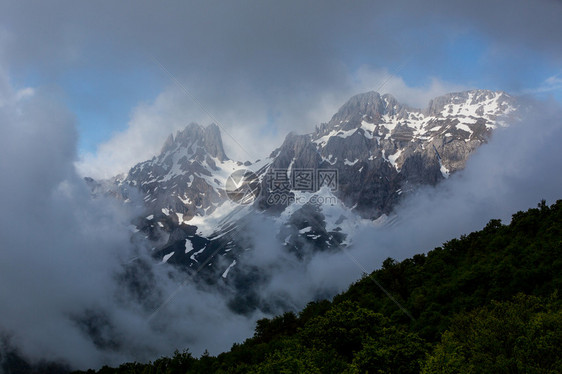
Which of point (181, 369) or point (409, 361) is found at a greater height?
point (181, 369)

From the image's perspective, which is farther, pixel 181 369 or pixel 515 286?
pixel 181 369

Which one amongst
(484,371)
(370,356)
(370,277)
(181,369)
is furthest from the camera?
(370,277)

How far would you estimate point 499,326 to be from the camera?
43.6 metres

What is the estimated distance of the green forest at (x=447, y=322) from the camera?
39.9m

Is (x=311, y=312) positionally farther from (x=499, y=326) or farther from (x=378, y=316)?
(x=499, y=326)

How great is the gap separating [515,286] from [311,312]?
57.1 metres

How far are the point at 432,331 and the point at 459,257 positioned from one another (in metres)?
63.4

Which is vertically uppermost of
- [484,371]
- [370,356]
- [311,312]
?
[311,312]

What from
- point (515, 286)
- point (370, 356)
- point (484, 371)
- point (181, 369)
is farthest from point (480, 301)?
point (181, 369)

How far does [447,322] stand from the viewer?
66.1 meters

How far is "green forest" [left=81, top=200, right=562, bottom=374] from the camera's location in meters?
39.9

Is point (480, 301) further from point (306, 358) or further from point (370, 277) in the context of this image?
point (370, 277)

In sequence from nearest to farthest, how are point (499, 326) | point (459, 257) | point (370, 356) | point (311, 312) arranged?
point (499, 326)
point (370, 356)
point (311, 312)
point (459, 257)

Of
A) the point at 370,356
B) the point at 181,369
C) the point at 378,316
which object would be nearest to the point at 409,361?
the point at 370,356
